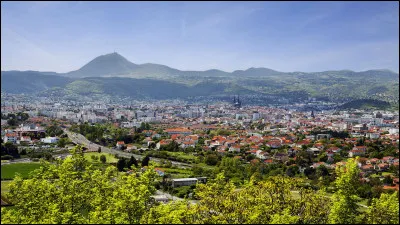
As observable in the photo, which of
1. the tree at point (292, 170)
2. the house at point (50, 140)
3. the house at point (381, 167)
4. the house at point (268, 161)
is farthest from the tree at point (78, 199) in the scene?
the house at point (50, 140)

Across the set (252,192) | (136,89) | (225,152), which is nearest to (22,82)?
(136,89)

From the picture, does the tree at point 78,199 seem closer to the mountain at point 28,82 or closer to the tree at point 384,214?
the tree at point 384,214

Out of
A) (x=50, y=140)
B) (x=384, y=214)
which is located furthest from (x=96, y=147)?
(x=384, y=214)

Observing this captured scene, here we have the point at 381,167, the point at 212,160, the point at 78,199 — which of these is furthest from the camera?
the point at 212,160

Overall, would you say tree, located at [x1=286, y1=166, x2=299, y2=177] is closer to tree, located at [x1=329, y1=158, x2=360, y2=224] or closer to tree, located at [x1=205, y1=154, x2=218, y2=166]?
tree, located at [x1=205, y1=154, x2=218, y2=166]

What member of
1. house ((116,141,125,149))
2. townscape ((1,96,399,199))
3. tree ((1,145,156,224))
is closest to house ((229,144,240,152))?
townscape ((1,96,399,199))

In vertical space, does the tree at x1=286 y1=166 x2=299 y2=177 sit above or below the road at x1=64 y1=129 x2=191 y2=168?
above

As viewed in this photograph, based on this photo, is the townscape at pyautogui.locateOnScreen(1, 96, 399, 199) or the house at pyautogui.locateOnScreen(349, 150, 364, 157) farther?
the house at pyautogui.locateOnScreen(349, 150, 364, 157)

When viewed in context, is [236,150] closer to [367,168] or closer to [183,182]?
[367,168]

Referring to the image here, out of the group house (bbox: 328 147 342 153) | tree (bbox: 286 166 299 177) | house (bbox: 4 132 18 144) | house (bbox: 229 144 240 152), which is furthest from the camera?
house (bbox: 4 132 18 144)
